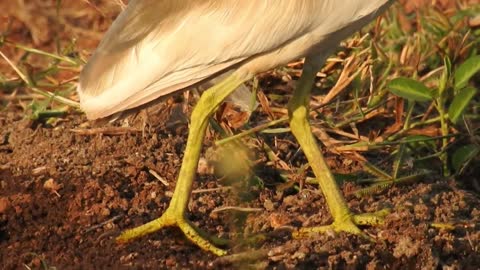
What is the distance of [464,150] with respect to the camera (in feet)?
16.4

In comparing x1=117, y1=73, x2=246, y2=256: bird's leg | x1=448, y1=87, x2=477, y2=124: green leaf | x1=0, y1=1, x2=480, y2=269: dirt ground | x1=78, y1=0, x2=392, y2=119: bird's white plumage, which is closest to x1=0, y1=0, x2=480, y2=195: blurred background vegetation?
x1=448, y1=87, x2=477, y2=124: green leaf

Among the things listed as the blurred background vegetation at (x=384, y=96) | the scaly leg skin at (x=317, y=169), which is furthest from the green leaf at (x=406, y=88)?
the scaly leg skin at (x=317, y=169)

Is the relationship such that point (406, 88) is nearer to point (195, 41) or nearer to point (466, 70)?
point (466, 70)

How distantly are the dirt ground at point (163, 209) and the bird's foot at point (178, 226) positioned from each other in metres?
0.03

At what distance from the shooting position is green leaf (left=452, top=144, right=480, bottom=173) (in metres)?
4.97

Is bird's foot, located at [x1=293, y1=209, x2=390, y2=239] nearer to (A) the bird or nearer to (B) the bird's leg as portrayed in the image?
(A) the bird

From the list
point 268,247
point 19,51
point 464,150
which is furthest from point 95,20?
point 268,247

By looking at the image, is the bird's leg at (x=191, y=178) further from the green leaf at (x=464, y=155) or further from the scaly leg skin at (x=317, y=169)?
the green leaf at (x=464, y=155)

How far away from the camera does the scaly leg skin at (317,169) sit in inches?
167

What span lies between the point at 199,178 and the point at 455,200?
37.9 inches

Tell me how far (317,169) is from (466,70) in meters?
0.99

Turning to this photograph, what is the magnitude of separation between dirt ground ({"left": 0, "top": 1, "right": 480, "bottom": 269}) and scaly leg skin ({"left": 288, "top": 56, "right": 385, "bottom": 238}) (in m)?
0.06

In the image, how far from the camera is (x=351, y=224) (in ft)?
13.9

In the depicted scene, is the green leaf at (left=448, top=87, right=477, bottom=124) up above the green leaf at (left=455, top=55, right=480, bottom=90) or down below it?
below
